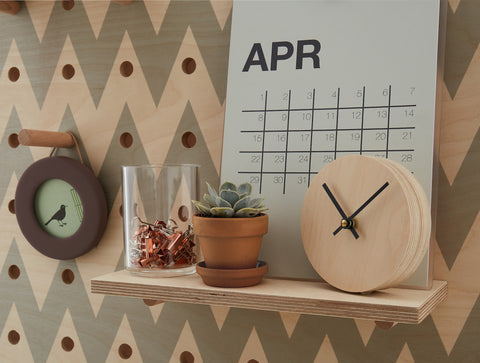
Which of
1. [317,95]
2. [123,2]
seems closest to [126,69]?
[123,2]

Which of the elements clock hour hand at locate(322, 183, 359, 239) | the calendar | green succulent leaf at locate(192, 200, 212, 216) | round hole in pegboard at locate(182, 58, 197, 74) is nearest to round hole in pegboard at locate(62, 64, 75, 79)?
round hole in pegboard at locate(182, 58, 197, 74)

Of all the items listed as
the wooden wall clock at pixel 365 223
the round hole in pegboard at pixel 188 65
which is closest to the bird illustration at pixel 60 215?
→ the round hole in pegboard at pixel 188 65

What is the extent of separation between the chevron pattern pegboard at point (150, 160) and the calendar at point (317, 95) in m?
0.05

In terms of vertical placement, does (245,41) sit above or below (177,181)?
above

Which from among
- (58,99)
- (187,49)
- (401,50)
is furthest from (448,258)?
(58,99)

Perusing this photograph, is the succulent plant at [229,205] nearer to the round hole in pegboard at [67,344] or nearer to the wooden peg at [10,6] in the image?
the round hole in pegboard at [67,344]

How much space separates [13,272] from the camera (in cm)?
106

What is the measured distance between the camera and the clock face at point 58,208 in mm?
977

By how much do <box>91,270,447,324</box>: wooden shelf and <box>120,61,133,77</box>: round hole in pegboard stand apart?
1.22 ft

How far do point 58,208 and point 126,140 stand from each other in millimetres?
173

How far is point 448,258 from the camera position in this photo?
757mm

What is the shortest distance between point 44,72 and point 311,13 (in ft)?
1.68

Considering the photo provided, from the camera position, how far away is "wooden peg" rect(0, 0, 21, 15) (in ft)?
3.28

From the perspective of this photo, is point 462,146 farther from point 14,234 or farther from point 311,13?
point 14,234
